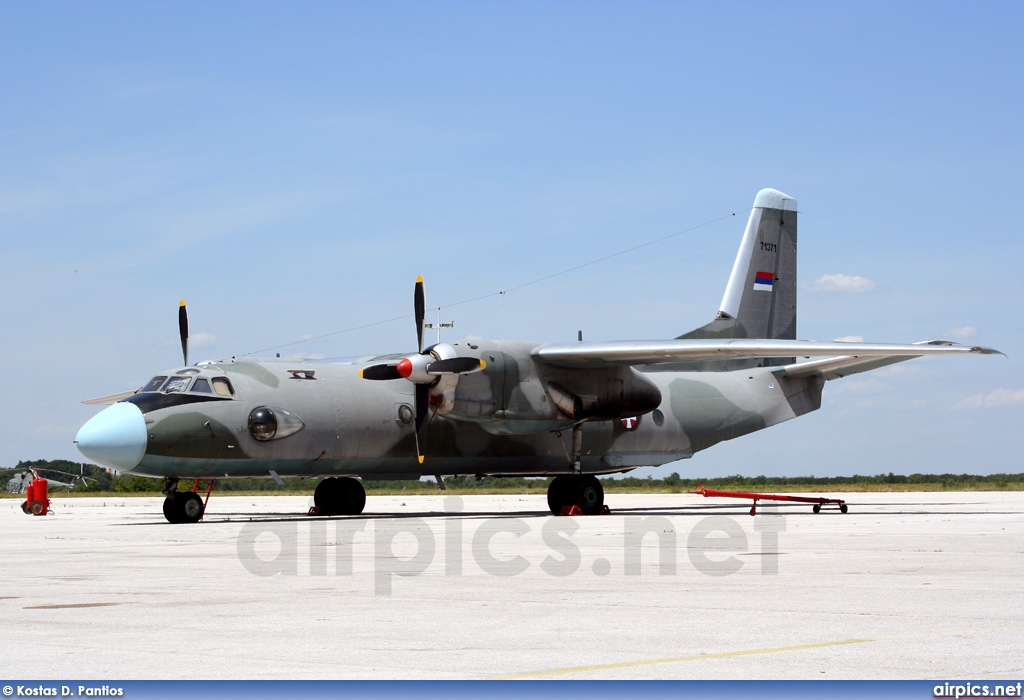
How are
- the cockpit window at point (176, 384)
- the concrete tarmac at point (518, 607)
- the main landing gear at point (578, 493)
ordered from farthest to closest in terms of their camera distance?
the main landing gear at point (578, 493), the cockpit window at point (176, 384), the concrete tarmac at point (518, 607)

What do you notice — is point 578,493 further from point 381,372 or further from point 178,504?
point 178,504

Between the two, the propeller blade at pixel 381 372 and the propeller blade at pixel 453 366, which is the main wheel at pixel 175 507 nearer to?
the propeller blade at pixel 381 372

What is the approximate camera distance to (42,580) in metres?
13.4

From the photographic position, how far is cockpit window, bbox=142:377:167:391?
84.7 feet

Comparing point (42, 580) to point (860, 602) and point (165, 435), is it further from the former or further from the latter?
point (165, 435)

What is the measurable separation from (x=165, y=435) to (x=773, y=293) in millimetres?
20459

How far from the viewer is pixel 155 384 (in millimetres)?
25938

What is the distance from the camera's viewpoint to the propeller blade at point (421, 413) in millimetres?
26891

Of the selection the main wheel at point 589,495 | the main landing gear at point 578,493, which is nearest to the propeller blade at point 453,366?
the main landing gear at point 578,493

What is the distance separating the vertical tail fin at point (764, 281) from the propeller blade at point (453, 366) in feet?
37.0

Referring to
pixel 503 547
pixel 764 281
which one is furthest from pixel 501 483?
pixel 503 547

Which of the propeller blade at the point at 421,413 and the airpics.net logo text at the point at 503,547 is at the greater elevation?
the propeller blade at the point at 421,413

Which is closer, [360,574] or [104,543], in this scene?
[360,574]

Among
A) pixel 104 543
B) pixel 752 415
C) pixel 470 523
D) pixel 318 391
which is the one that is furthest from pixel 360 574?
pixel 752 415
